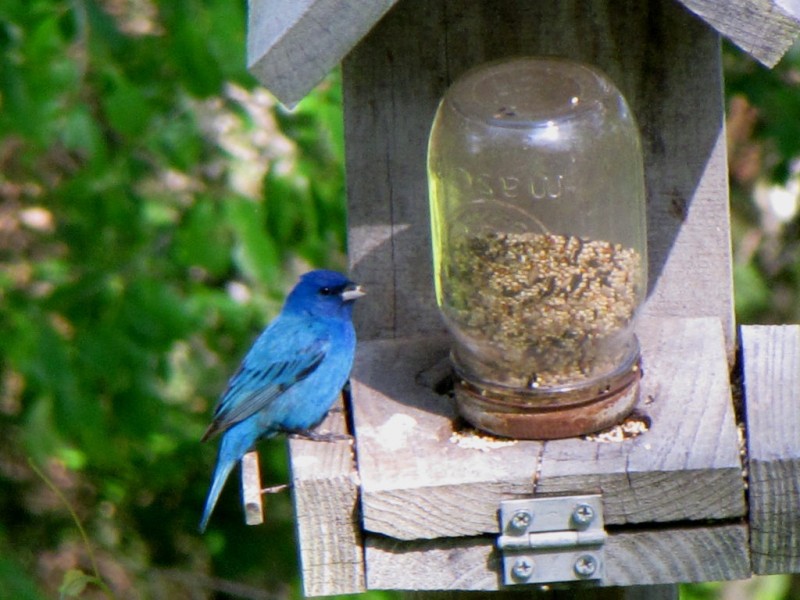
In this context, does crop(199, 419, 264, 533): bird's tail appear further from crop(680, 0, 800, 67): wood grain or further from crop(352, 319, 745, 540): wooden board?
crop(680, 0, 800, 67): wood grain

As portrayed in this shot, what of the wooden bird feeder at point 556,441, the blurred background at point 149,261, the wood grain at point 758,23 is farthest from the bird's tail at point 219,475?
the wood grain at point 758,23

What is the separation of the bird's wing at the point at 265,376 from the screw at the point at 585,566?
1.11 m

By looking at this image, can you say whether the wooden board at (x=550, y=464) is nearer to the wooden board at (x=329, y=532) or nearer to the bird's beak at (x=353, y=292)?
the wooden board at (x=329, y=532)

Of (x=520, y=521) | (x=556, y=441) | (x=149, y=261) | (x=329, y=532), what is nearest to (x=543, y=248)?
(x=556, y=441)

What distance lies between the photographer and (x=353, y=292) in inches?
104

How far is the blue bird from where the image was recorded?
2804mm

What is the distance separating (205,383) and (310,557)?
3.36m

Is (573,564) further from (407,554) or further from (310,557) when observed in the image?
(310,557)

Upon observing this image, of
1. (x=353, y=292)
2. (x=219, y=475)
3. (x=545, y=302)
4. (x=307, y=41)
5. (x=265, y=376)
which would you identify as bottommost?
(x=219, y=475)

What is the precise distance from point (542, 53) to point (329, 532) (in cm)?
105

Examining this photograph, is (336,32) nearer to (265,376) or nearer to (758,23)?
(758,23)

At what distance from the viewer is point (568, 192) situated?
2.17 m

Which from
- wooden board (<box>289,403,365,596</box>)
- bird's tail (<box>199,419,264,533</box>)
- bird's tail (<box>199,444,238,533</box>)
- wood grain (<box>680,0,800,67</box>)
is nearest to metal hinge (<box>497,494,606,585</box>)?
wooden board (<box>289,403,365,596</box>)

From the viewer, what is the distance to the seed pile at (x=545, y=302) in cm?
214
